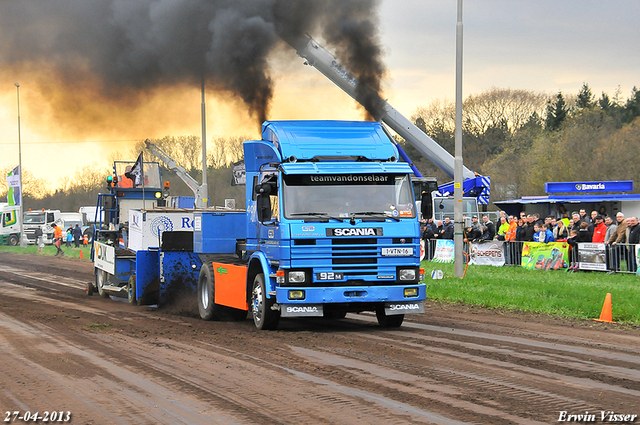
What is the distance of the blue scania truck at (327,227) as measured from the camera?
1186 cm

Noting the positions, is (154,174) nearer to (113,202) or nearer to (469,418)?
(113,202)

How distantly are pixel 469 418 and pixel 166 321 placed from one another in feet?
29.3

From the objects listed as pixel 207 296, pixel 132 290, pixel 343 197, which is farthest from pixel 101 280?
pixel 343 197

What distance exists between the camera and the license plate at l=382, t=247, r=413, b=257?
12092mm

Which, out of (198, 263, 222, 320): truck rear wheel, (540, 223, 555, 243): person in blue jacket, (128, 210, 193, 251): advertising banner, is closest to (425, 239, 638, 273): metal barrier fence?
(540, 223, 555, 243): person in blue jacket

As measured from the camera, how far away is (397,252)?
39.9 ft

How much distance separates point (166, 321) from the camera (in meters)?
14.4

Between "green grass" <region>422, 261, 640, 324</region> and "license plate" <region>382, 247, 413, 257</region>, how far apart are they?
180 inches

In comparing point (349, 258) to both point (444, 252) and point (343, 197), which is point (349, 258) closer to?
point (343, 197)

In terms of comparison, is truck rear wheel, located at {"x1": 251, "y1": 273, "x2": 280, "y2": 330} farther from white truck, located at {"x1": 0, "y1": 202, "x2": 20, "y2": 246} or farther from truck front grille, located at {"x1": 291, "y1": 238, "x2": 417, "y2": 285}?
white truck, located at {"x1": 0, "y1": 202, "x2": 20, "y2": 246}

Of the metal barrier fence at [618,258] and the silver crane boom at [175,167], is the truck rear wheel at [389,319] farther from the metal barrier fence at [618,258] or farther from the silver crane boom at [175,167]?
the silver crane boom at [175,167]

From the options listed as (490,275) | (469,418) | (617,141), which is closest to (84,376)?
(469,418)

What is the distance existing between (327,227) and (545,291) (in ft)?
26.0

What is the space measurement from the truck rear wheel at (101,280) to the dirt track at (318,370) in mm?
5605
